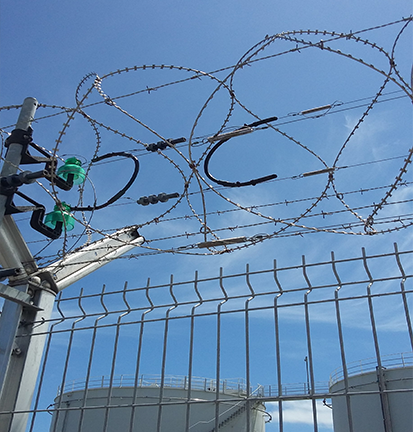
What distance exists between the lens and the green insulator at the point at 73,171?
6582mm

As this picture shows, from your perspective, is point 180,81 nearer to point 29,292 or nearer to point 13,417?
point 29,292

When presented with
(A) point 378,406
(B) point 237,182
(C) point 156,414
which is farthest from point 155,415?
(B) point 237,182

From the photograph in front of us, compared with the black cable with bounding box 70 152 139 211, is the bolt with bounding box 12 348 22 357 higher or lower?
lower

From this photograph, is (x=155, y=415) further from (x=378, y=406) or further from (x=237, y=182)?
(x=237, y=182)

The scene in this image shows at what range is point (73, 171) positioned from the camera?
657 centimetres

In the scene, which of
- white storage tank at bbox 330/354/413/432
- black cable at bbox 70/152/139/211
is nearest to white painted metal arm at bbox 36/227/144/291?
black cable at bbox 70/152/139/211

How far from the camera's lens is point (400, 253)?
4184 millimetres

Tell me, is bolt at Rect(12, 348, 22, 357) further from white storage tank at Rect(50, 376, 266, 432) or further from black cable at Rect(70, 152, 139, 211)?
white storage tank at Rect(50, 376, 266, 432)

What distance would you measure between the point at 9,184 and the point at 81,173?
3.40ft

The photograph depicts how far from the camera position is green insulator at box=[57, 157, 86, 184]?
6582 millimetres

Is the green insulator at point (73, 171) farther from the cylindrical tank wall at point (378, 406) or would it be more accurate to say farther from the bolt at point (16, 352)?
the cylindrical tank wall at point (378, 406)

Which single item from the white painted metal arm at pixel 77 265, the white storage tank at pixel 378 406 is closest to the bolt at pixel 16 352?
the white painted metal arm at pixel 77 265

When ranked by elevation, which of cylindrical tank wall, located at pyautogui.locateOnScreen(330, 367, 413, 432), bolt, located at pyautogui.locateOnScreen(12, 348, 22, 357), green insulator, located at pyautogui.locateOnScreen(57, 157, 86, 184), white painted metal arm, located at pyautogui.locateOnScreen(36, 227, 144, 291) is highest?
green insulator, located at pyautogui.locateOnScreen(57, 157, 86, 184)

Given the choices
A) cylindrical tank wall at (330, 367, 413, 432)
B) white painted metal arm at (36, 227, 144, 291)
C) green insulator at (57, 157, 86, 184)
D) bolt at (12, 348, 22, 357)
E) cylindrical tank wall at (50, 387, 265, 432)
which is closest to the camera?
bolt at (12, 348, 22, 357)
